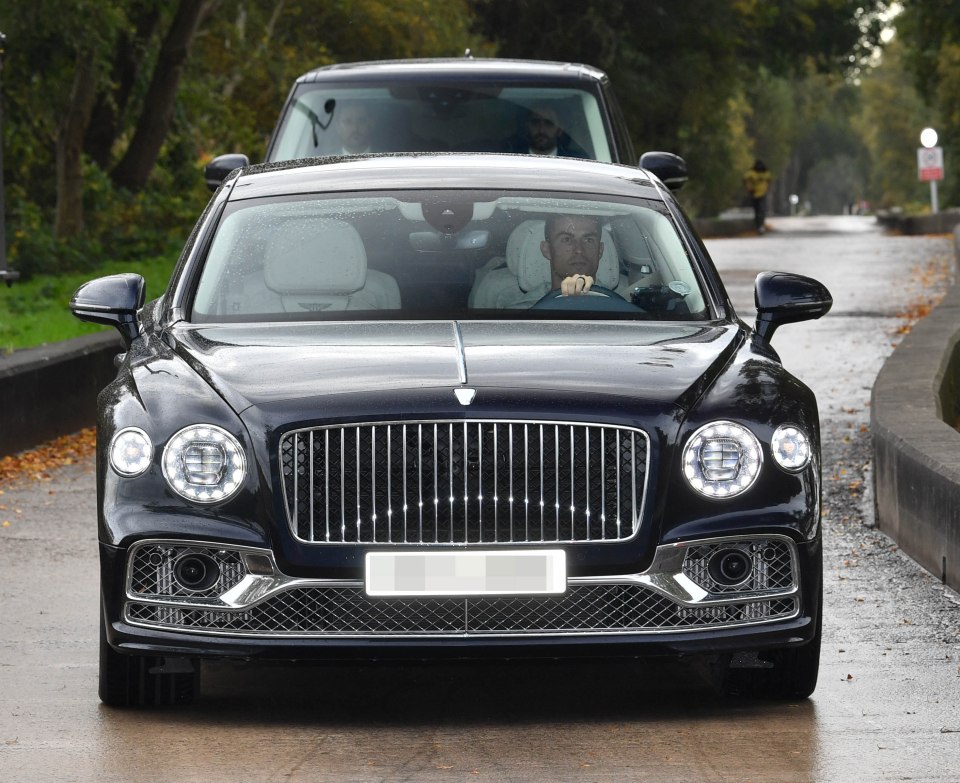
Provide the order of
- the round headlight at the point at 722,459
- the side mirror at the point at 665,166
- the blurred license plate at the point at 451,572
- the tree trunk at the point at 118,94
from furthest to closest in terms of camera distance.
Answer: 1. the tree trunk at the point at 118,94
2. the side mirror at the point at 665,166
3. the round headlight at the point at 722,459
4. the blurred license plate at the point at 451,572

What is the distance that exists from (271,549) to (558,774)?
3.38 ft

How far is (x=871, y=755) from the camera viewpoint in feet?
19.2

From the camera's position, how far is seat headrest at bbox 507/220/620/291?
23.8ft

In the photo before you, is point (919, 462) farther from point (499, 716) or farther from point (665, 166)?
point (665, 166)

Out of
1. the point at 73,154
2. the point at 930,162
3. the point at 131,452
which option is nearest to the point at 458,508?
the point at 131,452

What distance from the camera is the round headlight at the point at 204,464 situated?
607 centimetres

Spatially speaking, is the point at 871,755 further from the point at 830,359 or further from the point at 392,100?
the point at 830,359

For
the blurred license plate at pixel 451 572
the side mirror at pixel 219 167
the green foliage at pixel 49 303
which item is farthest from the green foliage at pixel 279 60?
the blurred license plate at pixel 451 572

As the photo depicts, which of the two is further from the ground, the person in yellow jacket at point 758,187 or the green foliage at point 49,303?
the green foliage at point 49,303

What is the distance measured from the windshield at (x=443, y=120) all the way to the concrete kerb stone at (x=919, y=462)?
228 centimetres

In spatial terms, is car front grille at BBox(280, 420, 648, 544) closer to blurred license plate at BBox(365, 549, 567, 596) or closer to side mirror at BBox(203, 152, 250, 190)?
blurred license plate at BBox(365, 549, 567, 596)

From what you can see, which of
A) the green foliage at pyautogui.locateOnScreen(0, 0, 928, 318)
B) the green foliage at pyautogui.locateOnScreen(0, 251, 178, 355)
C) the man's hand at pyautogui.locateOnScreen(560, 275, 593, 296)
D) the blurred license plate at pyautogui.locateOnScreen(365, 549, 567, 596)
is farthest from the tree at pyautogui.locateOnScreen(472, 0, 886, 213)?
the blurred license plate at pyautogui.locateOnScreen(365, 549, 567, 596)

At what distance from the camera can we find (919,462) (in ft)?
29.6

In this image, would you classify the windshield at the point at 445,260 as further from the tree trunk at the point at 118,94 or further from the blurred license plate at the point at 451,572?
the tree trunk at the point at 118,94
